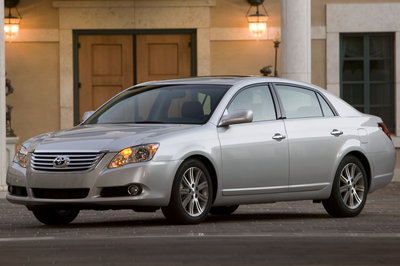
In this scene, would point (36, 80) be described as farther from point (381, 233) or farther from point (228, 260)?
point (228, 260)

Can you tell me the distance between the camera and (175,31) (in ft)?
77.7

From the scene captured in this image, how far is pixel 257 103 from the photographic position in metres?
13.7

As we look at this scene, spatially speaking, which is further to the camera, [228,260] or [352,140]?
[352,140]

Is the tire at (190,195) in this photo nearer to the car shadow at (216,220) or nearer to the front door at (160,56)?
the car shadow at (216,220)

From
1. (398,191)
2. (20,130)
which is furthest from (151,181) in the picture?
(20,130)

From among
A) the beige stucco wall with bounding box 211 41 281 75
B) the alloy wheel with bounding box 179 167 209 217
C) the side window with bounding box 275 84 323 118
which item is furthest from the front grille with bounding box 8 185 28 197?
the beige stucco wall with bounding box 211 41 281 75

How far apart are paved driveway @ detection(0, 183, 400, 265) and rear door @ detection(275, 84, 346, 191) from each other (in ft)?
1.51

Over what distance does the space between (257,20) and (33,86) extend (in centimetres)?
414

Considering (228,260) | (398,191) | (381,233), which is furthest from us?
(398,191)

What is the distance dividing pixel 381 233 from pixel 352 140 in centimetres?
255

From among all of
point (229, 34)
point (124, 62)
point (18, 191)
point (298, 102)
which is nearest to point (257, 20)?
point (229, 34)

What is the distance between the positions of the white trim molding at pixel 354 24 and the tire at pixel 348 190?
9373 millimetres

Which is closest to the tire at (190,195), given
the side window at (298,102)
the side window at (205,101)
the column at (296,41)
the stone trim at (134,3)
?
the side window at (205,101)

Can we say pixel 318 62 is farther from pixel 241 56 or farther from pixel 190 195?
pixel 190 195
